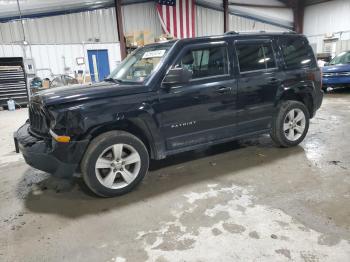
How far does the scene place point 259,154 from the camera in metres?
4.19

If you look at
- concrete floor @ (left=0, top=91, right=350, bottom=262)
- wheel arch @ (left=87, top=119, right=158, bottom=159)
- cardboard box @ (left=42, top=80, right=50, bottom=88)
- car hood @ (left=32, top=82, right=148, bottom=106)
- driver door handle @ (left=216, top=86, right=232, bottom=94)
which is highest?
car hood @ (left=32, top=82, right=148, bottom=106)

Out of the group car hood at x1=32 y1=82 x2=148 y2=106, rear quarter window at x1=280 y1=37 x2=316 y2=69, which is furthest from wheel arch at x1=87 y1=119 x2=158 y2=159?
rear quarter window at x1=280 y1=37 x2=316 y2=69

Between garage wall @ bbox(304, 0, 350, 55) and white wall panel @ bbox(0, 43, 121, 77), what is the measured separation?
505 inches

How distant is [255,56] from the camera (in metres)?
3.85

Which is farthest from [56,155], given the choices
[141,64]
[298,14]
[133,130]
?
[298,14]

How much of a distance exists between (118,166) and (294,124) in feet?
9.07

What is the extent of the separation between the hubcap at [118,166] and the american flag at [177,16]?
38.9 feet

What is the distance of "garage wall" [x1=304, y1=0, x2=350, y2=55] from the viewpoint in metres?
16.2

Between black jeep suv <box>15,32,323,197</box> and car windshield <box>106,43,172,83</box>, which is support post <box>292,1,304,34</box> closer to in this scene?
black jeep suv <box>15,32,323,197</box>

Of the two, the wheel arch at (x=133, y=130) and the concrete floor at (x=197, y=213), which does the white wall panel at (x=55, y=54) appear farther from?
the wheel arch at (x=133, y=130)

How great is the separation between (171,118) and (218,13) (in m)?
14.2

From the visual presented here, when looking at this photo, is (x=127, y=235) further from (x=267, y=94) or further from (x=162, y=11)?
(x=162, y=11)

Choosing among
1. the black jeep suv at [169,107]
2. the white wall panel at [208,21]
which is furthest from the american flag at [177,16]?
the black jeep suv at [169,107]

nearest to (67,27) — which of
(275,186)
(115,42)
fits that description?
(115,42)
